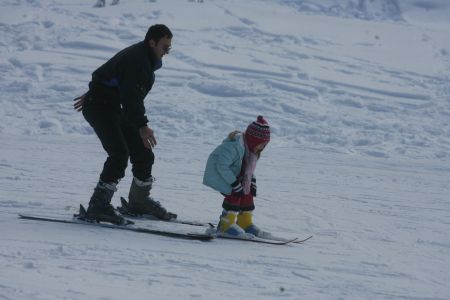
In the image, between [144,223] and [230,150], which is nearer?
[230,150]

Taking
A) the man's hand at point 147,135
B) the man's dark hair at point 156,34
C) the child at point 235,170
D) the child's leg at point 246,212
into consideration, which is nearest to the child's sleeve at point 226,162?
the child at point 235,170

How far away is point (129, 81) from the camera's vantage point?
5.17 m

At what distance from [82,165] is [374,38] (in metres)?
14.7

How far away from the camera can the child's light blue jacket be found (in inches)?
209

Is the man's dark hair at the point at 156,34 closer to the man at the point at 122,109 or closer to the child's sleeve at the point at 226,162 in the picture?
the man at the point at 122,109

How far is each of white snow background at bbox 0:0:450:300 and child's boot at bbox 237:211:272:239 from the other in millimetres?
342

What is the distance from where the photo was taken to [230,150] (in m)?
5.34

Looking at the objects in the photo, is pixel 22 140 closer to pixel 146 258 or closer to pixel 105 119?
pixel 105 119

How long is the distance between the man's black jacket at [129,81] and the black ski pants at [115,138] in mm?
77

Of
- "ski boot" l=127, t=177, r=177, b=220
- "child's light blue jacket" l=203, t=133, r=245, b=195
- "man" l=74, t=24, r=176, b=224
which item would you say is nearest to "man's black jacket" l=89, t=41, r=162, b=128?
"man" l=74, t=24, r=176, b=224

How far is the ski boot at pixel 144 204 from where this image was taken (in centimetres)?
589

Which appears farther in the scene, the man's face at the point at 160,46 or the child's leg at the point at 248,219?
the child's leg at the point at 248,219

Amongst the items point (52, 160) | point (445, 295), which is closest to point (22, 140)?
point (52, 160)

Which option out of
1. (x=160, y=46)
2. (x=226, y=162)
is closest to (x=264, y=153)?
(x=226, y=162)
